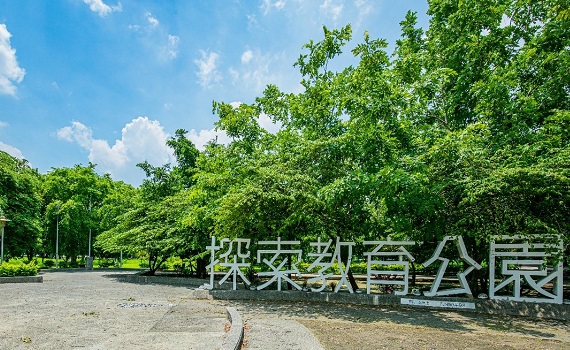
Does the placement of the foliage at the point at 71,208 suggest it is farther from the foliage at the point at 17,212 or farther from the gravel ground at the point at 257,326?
the gravel ground at the point at 257,326

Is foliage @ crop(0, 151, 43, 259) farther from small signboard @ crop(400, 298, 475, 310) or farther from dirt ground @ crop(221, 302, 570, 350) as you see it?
small signboard @ crop(400, 298, 475, 310)

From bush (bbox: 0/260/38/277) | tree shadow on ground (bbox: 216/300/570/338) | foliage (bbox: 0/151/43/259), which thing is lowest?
bush (bbox: 0/260/38/277)

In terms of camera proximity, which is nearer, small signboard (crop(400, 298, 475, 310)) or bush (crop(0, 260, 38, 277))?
small signboard (crop(400, 298, 475, 310))

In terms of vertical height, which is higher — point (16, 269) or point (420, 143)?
point (420, 143)

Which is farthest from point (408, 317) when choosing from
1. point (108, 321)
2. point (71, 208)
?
point (71, 208)

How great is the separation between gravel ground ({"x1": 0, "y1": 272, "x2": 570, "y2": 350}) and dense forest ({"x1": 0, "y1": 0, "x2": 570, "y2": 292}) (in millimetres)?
2222

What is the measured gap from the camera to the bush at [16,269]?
16.1m

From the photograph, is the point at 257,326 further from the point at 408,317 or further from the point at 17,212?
the point at 17,212

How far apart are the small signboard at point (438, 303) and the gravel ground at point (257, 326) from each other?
28cm

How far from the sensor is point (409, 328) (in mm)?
7676

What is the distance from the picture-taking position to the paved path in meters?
5.95

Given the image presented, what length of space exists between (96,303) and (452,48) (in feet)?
42.1

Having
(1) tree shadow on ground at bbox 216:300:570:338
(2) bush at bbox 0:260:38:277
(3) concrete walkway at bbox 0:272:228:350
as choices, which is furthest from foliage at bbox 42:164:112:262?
(1) tree shadow on ground at bbox 216:300:570:338

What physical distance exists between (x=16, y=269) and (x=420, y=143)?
17.4m
